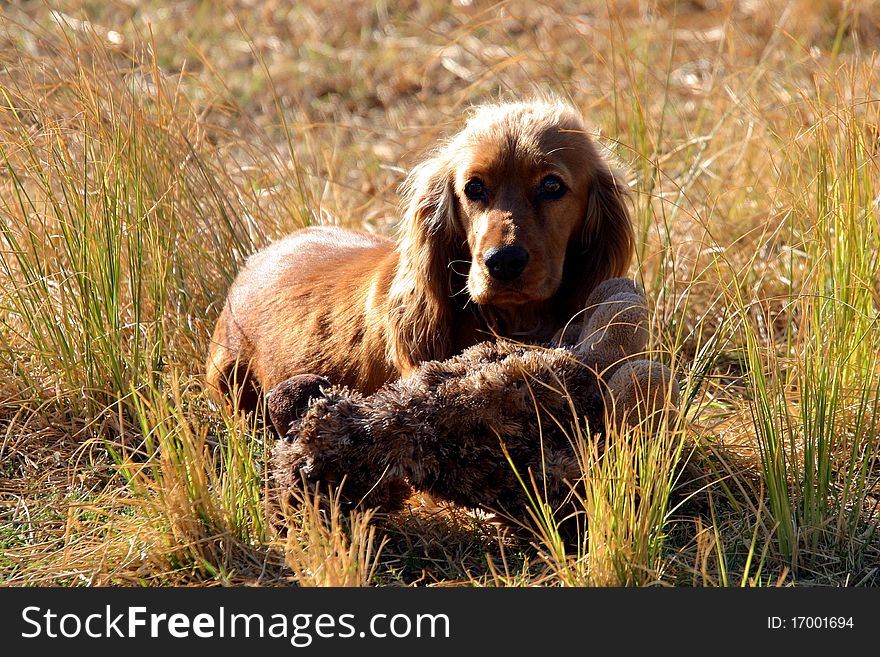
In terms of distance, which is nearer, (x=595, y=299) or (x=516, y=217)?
(x=595, y=299)

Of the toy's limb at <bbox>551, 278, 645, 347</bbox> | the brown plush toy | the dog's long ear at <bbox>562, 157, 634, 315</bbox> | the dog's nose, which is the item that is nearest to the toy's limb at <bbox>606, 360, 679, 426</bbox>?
the brown plush toy

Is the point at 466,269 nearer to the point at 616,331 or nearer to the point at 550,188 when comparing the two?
the point at 550,188

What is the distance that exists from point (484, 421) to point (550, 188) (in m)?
0.88

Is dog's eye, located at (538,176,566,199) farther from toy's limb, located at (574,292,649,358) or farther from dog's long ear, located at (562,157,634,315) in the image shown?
toy's limb, located at (574,292,649,358)

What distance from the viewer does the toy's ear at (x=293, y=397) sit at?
297 cm

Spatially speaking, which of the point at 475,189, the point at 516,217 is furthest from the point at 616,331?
the point at 475,189

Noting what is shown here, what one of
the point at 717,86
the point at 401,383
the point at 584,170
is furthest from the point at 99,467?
the point at 717,86

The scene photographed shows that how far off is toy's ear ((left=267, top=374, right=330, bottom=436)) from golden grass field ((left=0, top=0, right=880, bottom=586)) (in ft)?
0.49

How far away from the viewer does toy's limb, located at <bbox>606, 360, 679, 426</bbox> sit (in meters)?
2.76

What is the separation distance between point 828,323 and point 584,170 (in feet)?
2.88

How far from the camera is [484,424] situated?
2.80 metres

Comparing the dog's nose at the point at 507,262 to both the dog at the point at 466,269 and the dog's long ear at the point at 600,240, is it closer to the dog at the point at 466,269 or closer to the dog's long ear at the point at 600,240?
→ the dog at the point at 466,269

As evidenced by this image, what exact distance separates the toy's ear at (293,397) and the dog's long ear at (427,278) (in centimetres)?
52

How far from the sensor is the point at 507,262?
10.2 ft
